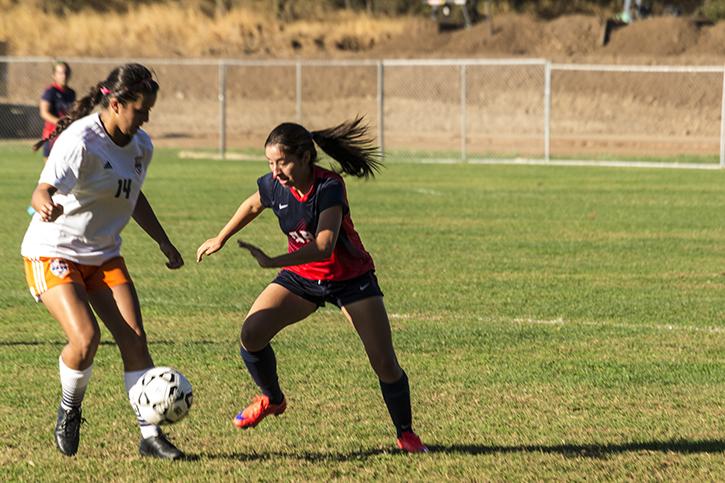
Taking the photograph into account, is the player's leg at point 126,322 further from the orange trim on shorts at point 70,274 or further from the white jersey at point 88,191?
the white jersey at point 88,191

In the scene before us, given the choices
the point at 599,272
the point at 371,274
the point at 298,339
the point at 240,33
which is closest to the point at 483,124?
the point at 240,33

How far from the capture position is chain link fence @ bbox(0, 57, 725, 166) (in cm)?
4422

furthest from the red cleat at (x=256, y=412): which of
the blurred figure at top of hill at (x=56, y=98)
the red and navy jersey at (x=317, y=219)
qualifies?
the blurred figure at top of hill at (x=56, y=98)

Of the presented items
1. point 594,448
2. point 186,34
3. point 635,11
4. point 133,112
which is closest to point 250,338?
point 133,112

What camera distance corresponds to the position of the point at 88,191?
6.07m

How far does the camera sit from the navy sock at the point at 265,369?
6.71 meters

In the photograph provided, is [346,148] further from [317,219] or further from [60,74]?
[60,74]

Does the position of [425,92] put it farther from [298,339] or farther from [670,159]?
[298,339]

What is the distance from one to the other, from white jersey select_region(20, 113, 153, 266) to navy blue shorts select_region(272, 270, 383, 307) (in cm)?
95

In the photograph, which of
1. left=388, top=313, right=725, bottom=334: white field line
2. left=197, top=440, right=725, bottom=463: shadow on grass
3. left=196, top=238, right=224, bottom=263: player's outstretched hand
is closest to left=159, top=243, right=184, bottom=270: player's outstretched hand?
left=196, top=238, right=224, bottom=263: player's outstretched hand

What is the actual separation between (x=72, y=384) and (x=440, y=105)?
44102 millimetres

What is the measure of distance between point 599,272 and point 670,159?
2032 cm

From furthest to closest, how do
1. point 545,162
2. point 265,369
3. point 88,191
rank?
1. point 545,162
2. point 265,369
3. point 88,191

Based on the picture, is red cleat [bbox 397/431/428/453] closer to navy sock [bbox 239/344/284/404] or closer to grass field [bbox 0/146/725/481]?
grass field [bbox 0/146/725/481]
